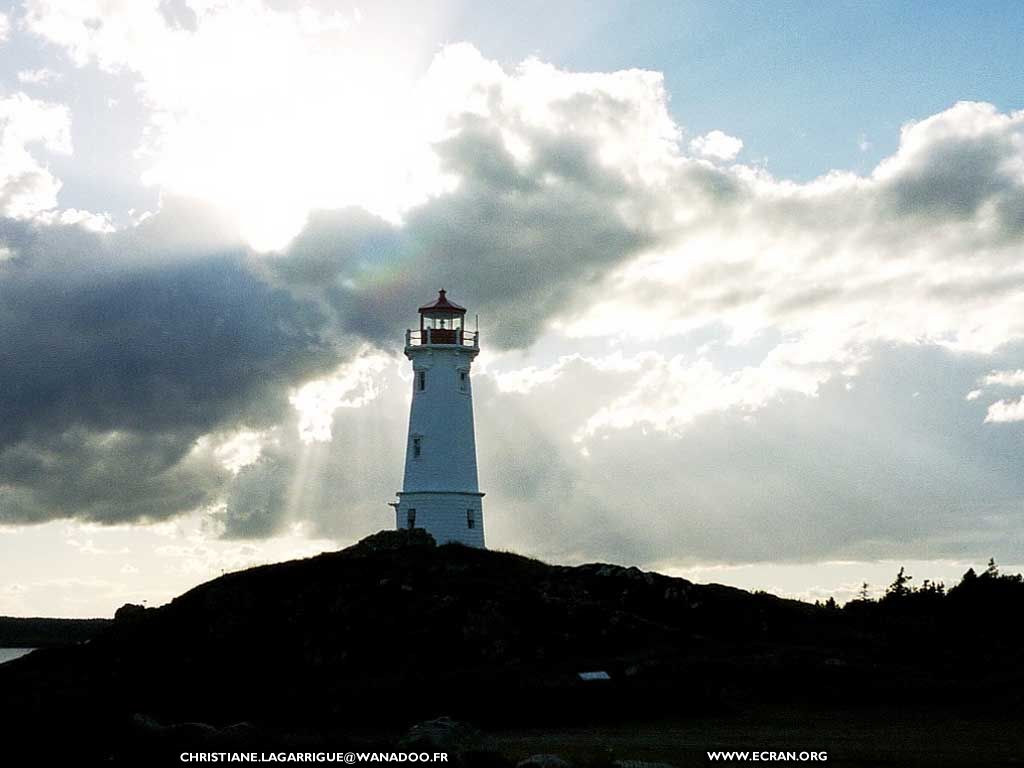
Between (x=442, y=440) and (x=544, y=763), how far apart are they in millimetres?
40608

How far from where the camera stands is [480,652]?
48781mm

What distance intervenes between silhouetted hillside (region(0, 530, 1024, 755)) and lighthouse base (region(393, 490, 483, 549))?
1677 mm

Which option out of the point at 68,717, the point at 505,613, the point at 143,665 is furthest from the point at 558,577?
the point at 68,717

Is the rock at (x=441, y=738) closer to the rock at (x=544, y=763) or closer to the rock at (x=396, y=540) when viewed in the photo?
the rock at (x=544, y=763)

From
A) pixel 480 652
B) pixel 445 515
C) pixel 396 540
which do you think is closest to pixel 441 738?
pixel 480 652

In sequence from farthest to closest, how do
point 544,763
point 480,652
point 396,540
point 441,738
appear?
point 396,540 → point 480,652 → point 441,738 → point 544,763

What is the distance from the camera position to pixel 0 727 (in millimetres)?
34656

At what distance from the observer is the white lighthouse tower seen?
215ft

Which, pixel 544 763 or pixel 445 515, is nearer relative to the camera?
pixel 544 763

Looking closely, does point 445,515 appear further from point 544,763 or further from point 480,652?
point 544,763

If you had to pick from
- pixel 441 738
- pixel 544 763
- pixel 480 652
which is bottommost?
pixel 544 763

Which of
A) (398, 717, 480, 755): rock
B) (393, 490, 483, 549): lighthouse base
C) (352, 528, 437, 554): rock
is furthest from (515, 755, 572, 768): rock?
(393, 490, 483, 549): lighthouse base

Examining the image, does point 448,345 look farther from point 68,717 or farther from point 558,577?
point 68,717

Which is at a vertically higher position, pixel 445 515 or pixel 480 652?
pixel 445 515
